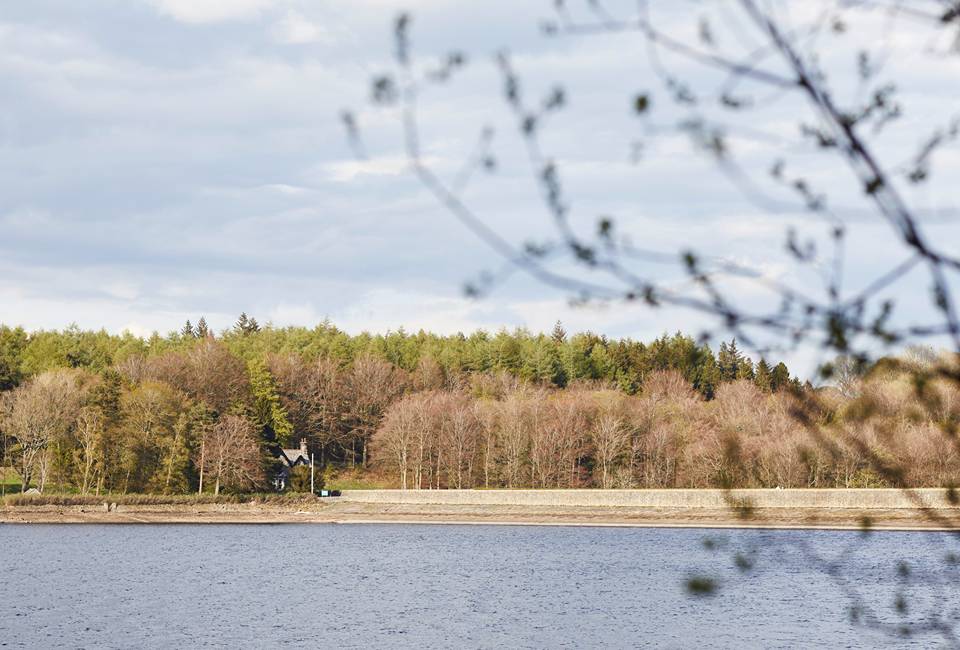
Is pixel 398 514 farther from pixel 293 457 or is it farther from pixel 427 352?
pixel 427 352

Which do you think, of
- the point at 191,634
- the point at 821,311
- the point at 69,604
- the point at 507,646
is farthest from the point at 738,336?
the point at 69,604

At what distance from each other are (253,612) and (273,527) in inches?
1667

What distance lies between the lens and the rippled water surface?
90.3ft

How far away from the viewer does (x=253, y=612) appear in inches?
1277

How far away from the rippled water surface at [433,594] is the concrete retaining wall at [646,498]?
4121 mm

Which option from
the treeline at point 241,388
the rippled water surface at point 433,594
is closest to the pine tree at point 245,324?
the treeline at point 241,388

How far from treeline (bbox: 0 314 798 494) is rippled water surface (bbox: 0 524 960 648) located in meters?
16.8

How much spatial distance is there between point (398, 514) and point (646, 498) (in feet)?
57.1

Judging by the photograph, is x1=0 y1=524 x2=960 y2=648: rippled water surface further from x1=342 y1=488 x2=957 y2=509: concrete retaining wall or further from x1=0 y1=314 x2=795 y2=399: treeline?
x1=0 y1=314 x2=795 y2=399: treeline

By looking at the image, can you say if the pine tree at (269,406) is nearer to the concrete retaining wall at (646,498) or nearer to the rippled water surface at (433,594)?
the concrete retaining wall at (646,498)

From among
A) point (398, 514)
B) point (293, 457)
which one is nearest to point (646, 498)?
point (398, 514)

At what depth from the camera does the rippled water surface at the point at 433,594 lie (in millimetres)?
27531

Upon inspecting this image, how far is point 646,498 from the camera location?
72.0 meters

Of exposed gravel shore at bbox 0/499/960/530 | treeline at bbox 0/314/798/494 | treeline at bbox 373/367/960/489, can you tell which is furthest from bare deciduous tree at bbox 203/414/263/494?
treeline at bbox 373/367/960/489
